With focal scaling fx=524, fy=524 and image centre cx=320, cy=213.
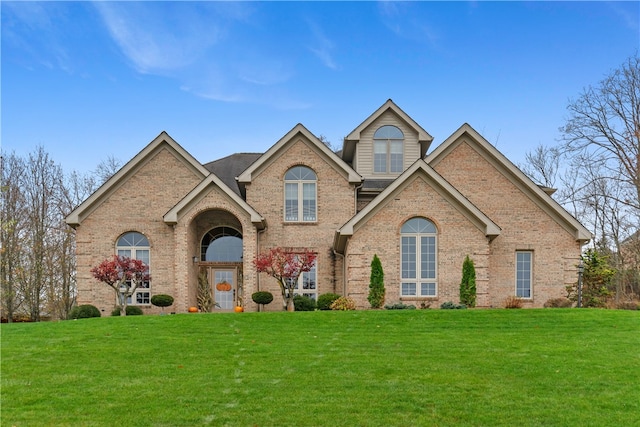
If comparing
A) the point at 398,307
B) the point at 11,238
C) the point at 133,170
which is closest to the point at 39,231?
the point at 11,238

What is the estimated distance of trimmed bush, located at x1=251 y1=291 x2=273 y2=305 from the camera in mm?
21781

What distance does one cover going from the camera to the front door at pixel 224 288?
78.9ft

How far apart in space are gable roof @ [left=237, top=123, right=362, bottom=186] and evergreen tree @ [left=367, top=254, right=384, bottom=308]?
4687 mm

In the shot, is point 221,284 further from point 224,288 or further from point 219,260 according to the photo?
point 219,260

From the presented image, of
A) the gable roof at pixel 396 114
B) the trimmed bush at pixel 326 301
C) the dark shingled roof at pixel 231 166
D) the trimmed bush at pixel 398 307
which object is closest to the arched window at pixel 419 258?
the trimmed bush at pixel 398 307

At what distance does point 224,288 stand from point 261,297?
121 inches

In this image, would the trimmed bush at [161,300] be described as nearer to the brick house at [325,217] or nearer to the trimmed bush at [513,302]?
the brick house at [325,217]

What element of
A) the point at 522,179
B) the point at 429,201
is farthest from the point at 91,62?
the point at 522,179

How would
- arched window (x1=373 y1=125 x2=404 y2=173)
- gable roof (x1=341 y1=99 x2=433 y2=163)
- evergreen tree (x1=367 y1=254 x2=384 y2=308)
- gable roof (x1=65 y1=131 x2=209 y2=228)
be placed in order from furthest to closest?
arched window (x1=373 y1=125 x2=404 y2=173)
gable roof (x1=341 y1=99 x2=433 y2=163)
gable roof (x1=65 y1=131 x2=209 y2=228)
evergreen tree (x1=367 y1=254 x2=384 y2=308)

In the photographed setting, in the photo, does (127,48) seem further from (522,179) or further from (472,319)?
(522,179)

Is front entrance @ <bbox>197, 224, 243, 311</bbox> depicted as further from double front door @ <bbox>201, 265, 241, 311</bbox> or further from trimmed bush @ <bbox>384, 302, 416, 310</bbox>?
trimmed bush @ <bbox>384, 302, 416, 310</bbox>

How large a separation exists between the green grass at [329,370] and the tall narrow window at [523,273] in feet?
17.1

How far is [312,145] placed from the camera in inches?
933

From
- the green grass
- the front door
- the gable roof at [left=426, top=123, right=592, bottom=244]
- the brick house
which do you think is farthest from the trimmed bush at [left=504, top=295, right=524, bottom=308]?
the front door
